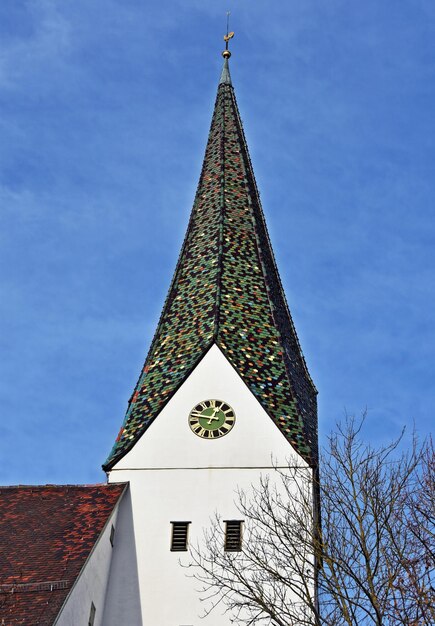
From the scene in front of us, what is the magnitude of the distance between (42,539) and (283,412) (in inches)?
202

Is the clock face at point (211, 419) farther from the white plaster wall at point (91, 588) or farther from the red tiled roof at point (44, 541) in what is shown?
the white plaster wall at point (91, 588)

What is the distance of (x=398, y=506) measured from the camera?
46.2 ft

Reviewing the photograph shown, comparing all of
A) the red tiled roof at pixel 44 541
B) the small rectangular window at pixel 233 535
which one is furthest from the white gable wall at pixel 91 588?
the small rectangular window at pixel 233 535

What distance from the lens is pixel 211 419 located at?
20031 millimetres

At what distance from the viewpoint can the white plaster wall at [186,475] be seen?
17.7 metres

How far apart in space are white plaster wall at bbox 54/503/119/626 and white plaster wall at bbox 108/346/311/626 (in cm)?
42

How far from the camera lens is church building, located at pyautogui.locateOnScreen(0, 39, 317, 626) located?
54.5ft

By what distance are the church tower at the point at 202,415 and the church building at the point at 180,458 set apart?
0.02 meters

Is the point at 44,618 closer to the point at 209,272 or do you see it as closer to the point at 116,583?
the point at 116,583

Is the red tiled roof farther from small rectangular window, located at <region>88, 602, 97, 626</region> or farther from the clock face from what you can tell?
the clock face

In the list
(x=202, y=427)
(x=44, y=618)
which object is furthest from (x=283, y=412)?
(x=44, y=618)

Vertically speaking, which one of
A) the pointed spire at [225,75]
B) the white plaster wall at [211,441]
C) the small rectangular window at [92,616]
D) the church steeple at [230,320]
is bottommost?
the small rectangular window at [92,616]

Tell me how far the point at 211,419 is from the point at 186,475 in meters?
1.26

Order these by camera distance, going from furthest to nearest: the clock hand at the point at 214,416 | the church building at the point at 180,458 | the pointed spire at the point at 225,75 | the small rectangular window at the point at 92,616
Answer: the pointed spire at the point at 225,75
the clock hand at the point at 214,416
the church building at the point at 180,458
the small rectangular window at the point at 92,616
